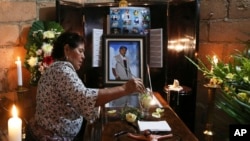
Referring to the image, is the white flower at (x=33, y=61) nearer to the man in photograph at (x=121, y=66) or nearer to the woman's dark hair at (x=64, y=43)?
the woman's dark hair at (x=64, y=43)

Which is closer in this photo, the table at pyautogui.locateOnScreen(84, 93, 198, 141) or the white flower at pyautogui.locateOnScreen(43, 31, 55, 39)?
the table at pyautogui.locateOnScreen(84, 93, 198, 141)

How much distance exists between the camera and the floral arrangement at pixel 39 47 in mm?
1794

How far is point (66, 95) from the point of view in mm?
1417

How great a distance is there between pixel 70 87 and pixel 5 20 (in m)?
0.83

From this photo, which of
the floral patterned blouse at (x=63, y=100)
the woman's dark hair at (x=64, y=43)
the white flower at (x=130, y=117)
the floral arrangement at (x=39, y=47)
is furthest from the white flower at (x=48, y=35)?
the white flower at (x=130, y=117)

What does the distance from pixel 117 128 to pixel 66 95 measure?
0.30 m

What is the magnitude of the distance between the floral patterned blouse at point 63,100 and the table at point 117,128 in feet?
0.23

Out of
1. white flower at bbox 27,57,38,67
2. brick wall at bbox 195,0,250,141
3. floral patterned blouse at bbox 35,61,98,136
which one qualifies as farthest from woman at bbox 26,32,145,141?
brick wall at bbox 195,0,250,141

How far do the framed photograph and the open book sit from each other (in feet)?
1.80

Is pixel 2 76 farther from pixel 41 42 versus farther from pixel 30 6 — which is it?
pixel 30 6

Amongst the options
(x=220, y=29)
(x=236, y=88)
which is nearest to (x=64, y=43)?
(x=236, y=88)

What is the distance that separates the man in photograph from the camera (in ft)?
6.03

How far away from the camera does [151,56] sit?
6.62ft

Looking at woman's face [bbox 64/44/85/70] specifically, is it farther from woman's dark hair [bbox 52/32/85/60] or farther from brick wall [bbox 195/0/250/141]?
brick wall [bbox 195/0/250/141]
